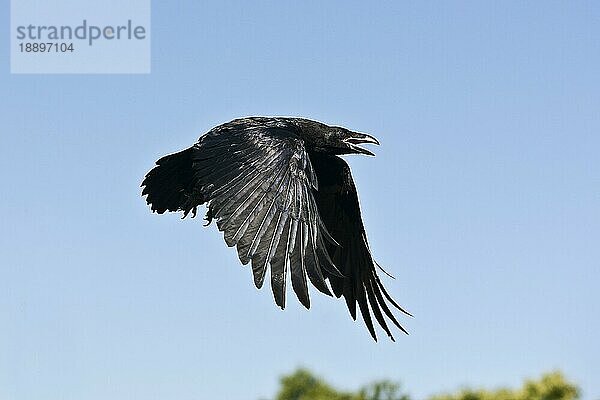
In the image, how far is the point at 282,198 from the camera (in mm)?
7137

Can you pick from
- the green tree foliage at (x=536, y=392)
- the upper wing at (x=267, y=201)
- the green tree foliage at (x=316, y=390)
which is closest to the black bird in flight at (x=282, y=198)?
the upper wing at (x=267, y=201)

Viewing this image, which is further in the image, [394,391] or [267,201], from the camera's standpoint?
[394,391]

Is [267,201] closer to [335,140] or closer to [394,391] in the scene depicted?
[335,140]

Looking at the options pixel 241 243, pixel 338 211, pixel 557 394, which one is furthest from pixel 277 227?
pixel 557 394

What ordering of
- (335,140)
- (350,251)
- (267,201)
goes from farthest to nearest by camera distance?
1. (350,251)
2. (335,140)
3. (267,201)

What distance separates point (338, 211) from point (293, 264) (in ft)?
11.1

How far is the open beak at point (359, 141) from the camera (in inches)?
361

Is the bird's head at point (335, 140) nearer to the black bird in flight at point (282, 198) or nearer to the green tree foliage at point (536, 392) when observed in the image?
the black bird in flight at point (282, 198)

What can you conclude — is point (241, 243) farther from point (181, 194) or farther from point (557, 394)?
point (557, 394)

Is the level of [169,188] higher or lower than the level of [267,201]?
higher

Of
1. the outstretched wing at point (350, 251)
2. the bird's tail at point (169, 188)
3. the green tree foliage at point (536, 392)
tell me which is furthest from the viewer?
the green tree foliage at point (536, 392)

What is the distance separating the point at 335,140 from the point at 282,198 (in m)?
2.07

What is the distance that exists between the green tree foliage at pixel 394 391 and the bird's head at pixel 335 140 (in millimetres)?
17698

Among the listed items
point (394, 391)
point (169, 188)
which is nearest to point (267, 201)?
point (169, 188)
